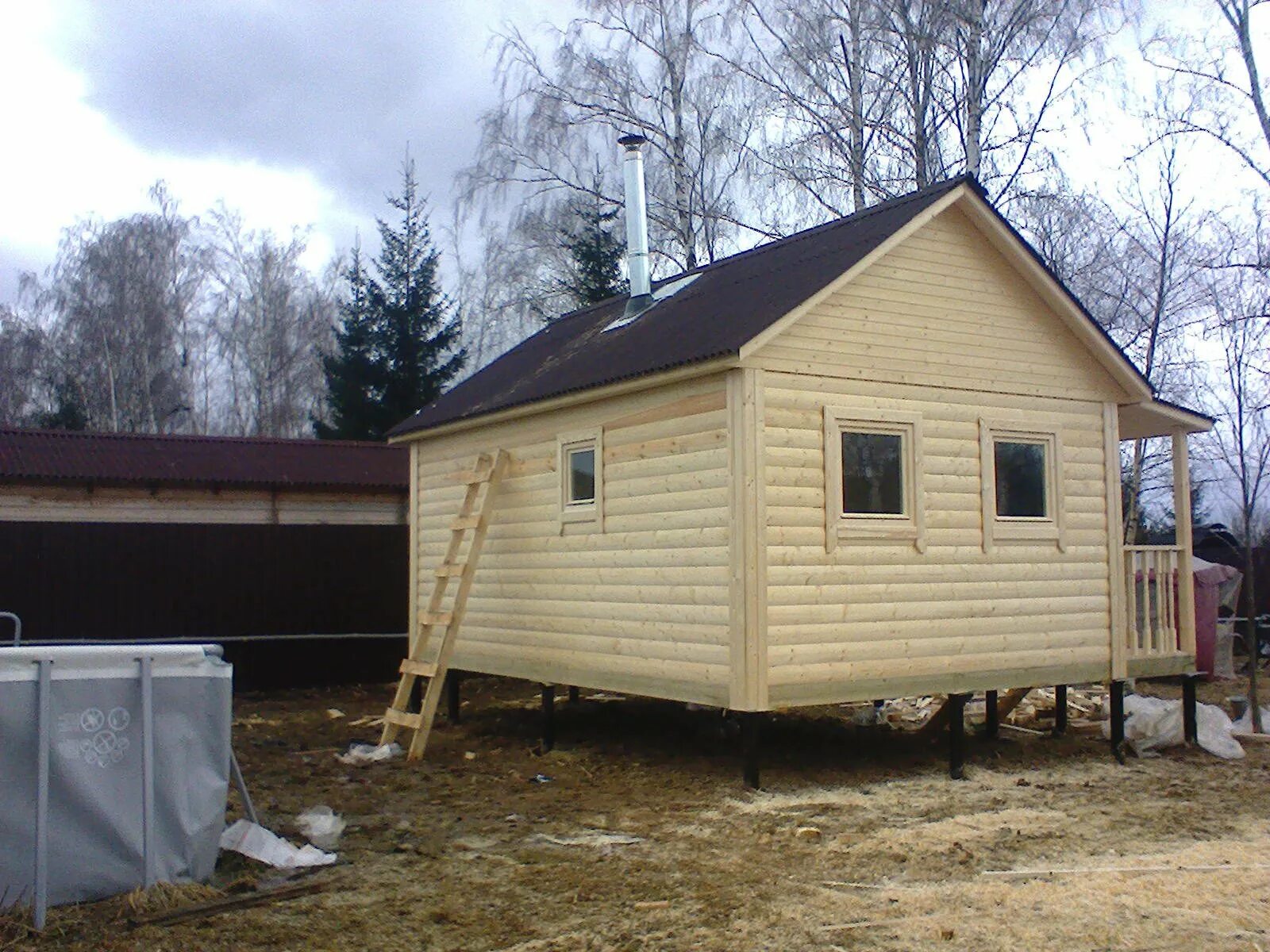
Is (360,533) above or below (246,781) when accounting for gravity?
above

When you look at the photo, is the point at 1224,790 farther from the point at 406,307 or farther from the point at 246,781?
the point at 406,307

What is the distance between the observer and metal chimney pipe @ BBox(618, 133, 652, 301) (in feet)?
46.4

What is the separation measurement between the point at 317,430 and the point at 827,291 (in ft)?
77.1

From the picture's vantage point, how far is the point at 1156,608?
41.7 feet

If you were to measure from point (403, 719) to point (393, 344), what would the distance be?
19.8 meters

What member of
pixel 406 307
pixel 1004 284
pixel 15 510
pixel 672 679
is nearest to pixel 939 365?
pixel 1004 284

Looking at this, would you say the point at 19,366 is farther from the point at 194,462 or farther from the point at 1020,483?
the point at 1020,483

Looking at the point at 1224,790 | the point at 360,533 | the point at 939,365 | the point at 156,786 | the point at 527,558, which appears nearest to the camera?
the point at 156,786

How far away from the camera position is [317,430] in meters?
32.0

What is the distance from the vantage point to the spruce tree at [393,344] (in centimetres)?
3078

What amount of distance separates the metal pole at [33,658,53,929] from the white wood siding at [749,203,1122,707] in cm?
519

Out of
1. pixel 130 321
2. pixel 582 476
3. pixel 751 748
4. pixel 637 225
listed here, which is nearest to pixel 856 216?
pixel 637 225

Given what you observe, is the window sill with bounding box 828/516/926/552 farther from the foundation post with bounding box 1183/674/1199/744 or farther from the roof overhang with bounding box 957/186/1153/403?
the foundation post with bounding box 1183/674/1199/744

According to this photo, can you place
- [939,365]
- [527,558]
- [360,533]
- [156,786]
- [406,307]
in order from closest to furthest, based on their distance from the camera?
[156,786] < [939,365] < [527,558] < [360,533] < [406,307]
